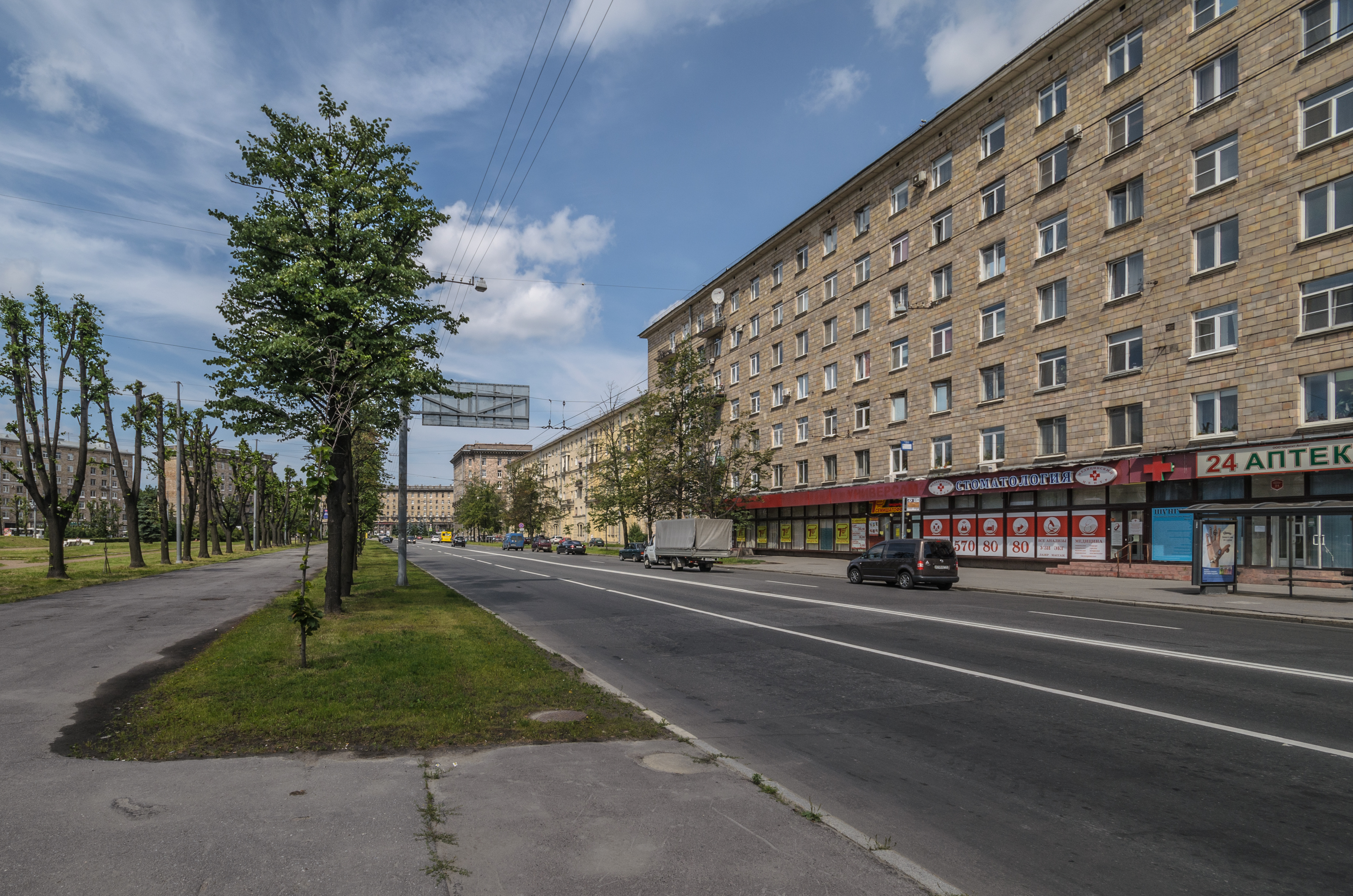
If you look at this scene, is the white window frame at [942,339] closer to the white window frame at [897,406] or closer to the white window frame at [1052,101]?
the white window frame at [897,406]

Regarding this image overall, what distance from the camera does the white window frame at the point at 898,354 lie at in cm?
3850

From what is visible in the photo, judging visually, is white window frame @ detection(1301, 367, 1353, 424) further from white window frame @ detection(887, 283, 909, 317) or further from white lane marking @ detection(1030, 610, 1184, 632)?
white window frame @ detection(887, 283, 909, 317)

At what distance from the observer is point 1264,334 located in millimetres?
22859

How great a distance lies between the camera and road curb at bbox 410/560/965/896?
12.9ft

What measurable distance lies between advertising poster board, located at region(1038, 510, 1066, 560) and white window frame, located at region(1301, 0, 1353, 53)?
52.6ft

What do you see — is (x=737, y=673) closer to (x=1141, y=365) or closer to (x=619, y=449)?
(x=1141, y=365)

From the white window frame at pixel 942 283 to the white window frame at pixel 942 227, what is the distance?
1.22 m

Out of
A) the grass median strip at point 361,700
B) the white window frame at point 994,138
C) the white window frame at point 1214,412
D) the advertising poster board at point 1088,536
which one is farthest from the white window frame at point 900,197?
the grass median strip at point 361,700

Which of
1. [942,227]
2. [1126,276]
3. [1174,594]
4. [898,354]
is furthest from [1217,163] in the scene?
[898,354]

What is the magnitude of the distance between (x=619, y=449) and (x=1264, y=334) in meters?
52.3

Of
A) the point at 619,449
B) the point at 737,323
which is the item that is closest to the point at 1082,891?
the point at 737,323

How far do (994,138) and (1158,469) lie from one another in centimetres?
1652

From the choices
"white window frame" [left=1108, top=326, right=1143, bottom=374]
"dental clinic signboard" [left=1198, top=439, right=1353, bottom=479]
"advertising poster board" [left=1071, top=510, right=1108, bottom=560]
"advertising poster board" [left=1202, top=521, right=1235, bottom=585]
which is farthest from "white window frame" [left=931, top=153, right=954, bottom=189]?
"advertising poster board" [left=1202, top=521, right=1235, bottom=585]

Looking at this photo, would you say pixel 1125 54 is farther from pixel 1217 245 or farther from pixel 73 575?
pixel 73 575
